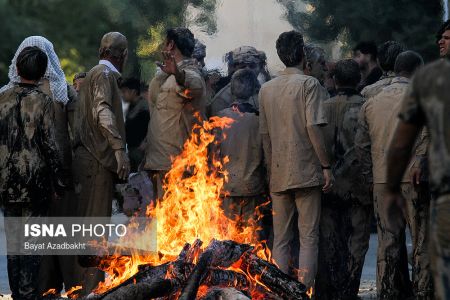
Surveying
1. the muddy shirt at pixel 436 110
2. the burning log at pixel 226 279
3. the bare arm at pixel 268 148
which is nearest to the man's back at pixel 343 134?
the bare arm at pixel 268 148

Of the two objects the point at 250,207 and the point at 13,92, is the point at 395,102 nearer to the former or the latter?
the point at 250,207

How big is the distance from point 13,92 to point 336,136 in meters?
2.99

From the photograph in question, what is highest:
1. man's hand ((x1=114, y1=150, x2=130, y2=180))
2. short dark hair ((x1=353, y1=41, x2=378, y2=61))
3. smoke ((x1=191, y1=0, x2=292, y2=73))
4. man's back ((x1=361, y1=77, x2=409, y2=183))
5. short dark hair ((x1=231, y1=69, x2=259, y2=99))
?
smoke ((x1=191, y1=0, x2=292, y2=73))

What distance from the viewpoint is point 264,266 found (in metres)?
9.90

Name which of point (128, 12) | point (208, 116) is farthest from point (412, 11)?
point (208, 116)

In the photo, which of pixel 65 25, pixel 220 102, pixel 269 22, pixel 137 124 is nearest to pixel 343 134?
pixel 220 102

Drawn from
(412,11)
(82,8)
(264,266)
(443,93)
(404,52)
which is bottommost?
(264,266)

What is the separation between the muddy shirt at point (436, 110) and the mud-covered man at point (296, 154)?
447 cm

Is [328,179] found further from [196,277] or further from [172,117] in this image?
[196,277]

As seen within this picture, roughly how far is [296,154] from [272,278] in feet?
5.64

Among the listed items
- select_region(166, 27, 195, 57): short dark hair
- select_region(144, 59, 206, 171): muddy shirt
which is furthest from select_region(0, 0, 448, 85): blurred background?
select_region(144, 59, 206, 171): muddy shirt

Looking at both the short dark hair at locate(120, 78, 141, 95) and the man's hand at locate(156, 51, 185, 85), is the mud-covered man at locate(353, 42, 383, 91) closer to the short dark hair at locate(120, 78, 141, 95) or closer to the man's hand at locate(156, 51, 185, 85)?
the short dark hair at locate(120, 78, 141, 95)

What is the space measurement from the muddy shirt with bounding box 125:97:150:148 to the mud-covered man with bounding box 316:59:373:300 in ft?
10.7

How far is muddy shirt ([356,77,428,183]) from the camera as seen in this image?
1106cm
